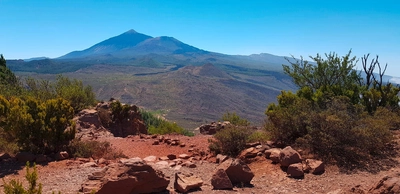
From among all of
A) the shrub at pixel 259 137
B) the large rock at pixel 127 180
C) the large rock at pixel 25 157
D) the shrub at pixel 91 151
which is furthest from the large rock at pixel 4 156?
the shrub at pixel 259 137

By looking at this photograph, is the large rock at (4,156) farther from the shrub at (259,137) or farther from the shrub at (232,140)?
the shrub at (259,137)

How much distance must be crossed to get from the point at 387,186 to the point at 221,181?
3268mm

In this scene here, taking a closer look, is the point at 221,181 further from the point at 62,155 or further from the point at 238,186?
the point at 62,155

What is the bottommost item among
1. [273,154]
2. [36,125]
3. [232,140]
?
[273,154]

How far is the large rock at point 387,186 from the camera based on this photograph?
223 inches

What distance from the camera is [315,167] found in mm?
8273

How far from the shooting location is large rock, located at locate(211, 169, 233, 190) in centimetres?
724

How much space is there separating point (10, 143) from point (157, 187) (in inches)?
256

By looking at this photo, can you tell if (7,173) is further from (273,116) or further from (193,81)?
(193,81)

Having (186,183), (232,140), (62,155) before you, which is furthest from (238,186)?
(62,155)

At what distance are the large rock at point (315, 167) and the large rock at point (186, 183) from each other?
3.05 metres

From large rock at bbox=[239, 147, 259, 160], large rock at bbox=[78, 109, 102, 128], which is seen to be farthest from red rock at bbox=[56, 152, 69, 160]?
Answer: large rock at bbox=[78, 109, 102, 128]

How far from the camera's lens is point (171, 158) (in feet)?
34.4

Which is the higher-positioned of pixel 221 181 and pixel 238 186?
pixel 221 181
